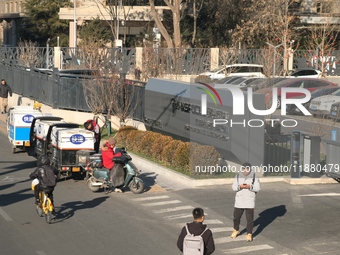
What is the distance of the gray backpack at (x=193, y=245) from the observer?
10383 millimetres

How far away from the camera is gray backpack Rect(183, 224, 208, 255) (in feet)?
34.1

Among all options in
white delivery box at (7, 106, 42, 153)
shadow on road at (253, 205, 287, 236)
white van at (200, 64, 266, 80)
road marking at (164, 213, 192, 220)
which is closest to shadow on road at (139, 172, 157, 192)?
road marking at (164, 213, 192, 220)

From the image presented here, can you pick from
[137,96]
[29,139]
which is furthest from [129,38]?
[29,139]

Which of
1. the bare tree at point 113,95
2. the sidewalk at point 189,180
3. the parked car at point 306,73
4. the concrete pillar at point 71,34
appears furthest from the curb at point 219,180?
the concrete pillar at point 71,34

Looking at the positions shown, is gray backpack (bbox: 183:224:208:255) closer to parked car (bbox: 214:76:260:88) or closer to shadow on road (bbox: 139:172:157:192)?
shadow on road (bbox: 139:172:157:192)

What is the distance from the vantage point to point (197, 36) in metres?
67.1

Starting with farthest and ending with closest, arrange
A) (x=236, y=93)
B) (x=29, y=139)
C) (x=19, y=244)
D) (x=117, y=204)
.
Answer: (x=29, y=139) → (x=236, y=93) → (x=117, y=204) → (x=19, y=244)

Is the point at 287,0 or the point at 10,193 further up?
the point at 287,0

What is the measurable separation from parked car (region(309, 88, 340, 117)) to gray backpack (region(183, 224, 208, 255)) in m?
13.9

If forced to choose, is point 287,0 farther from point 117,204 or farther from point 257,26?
point 117,204

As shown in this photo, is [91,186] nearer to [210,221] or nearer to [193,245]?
[210,221]

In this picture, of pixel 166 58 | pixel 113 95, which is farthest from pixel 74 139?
pixel 166 58

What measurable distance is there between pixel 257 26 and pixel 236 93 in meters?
36.9

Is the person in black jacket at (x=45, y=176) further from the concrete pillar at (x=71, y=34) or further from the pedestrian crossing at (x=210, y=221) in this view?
the concrete pillar at (x=71, y=34)
